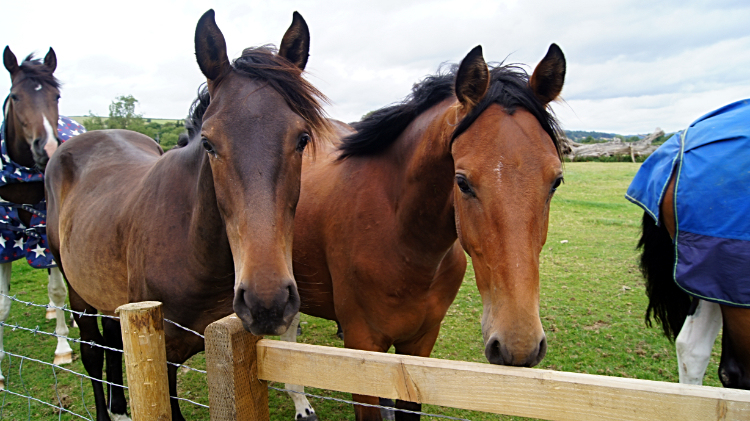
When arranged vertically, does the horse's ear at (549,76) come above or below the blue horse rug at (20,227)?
above

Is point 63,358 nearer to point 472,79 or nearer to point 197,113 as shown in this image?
point 197,113

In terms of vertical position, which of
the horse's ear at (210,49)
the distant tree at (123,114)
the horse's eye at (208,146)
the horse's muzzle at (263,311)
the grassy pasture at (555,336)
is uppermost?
the distant tree at (123,114)

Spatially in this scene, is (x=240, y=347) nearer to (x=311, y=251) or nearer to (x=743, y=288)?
(x=311, y=251)

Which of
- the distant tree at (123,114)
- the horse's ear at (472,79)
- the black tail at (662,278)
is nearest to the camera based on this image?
the horse's ear at (472,79)

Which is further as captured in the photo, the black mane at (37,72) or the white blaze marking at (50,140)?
the black mane at (37,72)

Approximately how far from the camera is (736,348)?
234 centimetres

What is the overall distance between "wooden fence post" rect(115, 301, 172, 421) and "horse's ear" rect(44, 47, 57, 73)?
504 centimetres

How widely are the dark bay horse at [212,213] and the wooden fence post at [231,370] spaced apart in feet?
0.24

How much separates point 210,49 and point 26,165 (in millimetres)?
4127

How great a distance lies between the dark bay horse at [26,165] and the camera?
4402mm

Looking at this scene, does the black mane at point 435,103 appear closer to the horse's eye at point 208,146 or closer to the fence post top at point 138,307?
the horse's eye at point 208,146

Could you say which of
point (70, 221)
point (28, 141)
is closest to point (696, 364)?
point (70, 221)

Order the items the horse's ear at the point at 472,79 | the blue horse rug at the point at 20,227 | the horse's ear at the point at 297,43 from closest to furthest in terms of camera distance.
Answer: the horse's ear at the point at 472,79 < the horse's ear at the point at 297,43 < the blue horse rug at the point at 20,227

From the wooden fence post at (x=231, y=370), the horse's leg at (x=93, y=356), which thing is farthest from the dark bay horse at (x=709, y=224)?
the horse's leg at (x=93, y=356)
